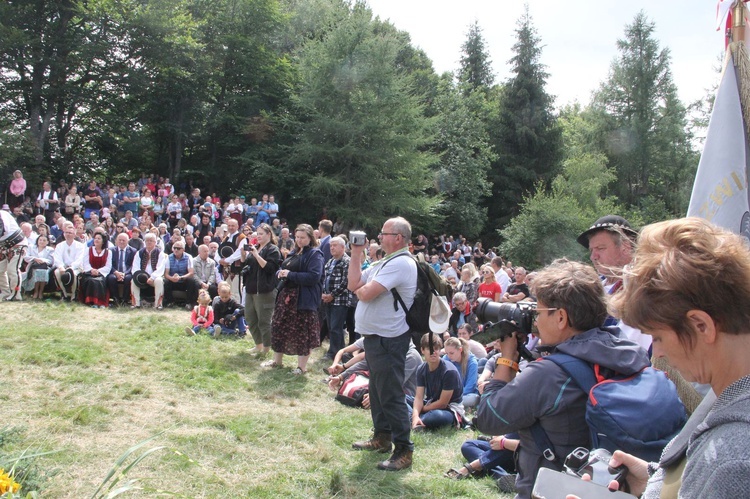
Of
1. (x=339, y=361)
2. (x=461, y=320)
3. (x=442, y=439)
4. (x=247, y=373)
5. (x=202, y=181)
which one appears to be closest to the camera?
(x=442, y=439)

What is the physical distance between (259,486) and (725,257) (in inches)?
135

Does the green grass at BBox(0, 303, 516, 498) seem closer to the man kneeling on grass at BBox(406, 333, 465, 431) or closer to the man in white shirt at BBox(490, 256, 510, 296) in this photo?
the man kneeling on grass at BBox(406, 333, 465, 431)

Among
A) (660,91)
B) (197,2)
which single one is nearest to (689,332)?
(197,2)

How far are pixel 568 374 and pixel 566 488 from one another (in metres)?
0.50

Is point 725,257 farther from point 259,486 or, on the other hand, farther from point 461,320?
point 461,320

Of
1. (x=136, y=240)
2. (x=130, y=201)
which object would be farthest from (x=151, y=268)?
(x=130, y=201)

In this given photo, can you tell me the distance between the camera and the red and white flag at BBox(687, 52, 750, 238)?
9.68ft

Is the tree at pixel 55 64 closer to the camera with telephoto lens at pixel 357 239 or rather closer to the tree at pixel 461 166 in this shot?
the tree at pixel 461 166

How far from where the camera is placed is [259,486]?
Answer: 3895 mm

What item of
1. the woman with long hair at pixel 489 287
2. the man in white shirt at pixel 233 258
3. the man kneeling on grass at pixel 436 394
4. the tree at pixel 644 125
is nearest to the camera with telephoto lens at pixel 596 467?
the man kneeling on grass at pixel 436 394

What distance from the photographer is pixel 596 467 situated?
171cm

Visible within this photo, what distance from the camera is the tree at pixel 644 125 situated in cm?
3575

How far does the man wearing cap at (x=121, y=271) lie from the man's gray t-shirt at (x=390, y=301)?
7.78m

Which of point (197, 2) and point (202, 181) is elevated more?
point (197, 2)
